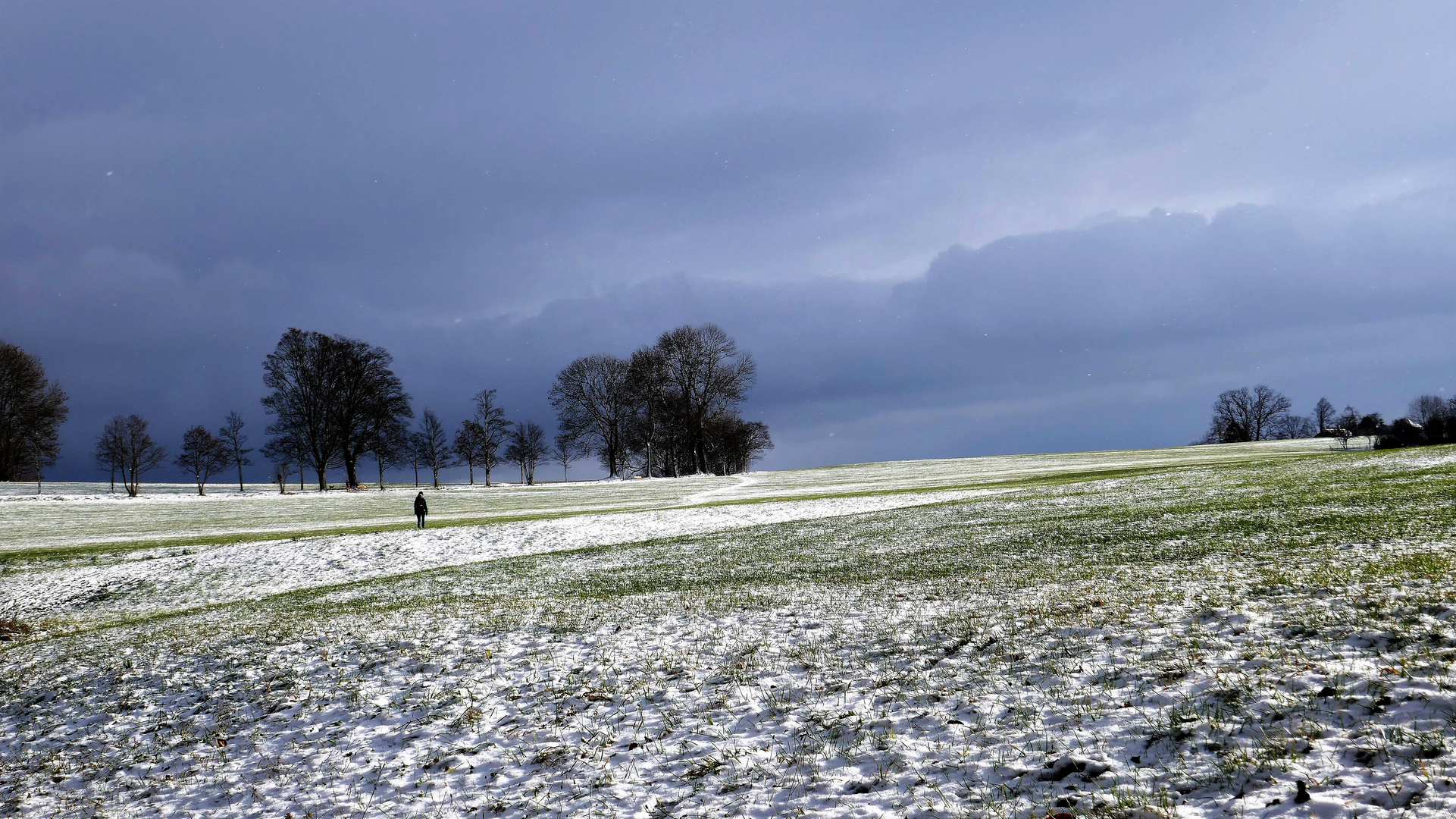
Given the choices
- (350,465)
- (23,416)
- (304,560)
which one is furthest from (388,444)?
(304,560)

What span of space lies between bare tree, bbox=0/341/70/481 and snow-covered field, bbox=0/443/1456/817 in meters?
69.5

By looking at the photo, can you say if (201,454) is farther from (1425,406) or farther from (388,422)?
(1425,406)

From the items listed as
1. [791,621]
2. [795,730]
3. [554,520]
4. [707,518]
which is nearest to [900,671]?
[795,730]

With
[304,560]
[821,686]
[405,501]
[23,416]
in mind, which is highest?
[23,416]

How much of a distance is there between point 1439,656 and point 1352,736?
2145mm

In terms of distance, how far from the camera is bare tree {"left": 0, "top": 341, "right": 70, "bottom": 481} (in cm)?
6762

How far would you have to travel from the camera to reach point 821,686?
8219 millimetres

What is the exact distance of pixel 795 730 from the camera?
7.07 meters

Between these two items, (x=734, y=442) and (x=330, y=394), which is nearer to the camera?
(x=330, y=394)

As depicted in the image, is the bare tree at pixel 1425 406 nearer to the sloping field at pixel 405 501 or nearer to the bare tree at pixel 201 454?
the sloping field at pixel 405 501

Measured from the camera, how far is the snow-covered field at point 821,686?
555 cm

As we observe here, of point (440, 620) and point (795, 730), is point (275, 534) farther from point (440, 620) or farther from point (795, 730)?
point (795, 730)

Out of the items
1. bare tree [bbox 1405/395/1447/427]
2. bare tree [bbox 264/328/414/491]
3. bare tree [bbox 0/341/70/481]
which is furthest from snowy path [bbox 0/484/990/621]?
bare tree [bbox 1405/395/1447/427]

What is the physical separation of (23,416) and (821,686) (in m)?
94.9
